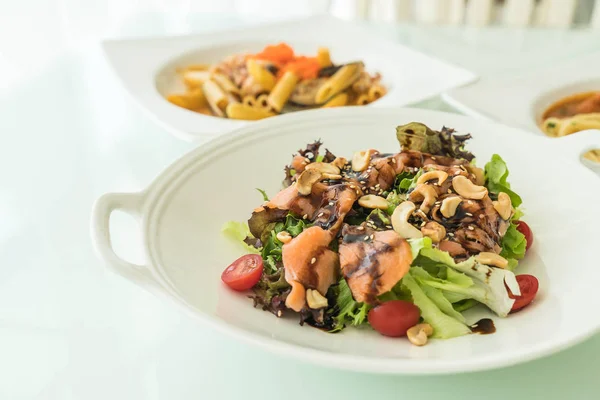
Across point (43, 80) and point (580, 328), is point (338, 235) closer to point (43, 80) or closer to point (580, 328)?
point (580, 328)

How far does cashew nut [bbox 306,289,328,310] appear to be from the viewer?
3.67 feet

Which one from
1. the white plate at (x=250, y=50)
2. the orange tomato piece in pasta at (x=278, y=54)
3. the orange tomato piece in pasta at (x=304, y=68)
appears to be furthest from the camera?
the orange tomato piece in pasta at (x=278, y=54)

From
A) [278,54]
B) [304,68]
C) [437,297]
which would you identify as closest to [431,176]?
[437,297]

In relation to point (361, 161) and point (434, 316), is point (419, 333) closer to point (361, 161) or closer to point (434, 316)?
point (434, 316)

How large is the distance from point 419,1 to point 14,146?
275 centimetres

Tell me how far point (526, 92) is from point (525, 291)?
118cm

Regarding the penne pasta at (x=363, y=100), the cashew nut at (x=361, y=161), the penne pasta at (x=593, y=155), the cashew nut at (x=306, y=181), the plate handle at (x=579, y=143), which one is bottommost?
the penne pasta at (x=593, y=155)

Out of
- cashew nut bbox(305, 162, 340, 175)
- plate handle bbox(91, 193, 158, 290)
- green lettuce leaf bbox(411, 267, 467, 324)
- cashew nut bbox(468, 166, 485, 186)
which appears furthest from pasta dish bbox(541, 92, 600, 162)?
plate handle bbox(91, 193, 158, 290)

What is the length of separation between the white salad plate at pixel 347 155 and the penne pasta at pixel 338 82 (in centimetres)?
58

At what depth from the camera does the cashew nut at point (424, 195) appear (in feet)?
4.09

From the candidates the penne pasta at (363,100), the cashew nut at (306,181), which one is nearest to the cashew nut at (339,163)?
the cashew nut at (306,181)

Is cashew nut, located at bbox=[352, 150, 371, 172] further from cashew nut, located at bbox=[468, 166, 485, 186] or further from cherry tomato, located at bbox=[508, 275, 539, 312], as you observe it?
cherry tomato, located at bbox=[508, 275, 539, 312]

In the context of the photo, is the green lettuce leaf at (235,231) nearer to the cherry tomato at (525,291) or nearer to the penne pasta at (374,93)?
the cherry tomato at (525,291)

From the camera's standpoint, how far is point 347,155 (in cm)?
167
